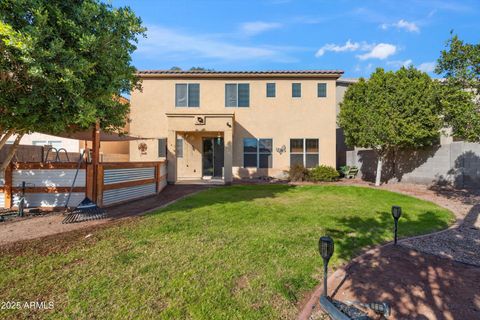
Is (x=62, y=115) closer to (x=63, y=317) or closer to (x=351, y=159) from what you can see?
(x=63, y=317)

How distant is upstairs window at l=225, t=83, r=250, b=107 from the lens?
1652 centimetres

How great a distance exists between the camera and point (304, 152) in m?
16.6

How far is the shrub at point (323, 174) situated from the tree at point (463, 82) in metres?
7.33

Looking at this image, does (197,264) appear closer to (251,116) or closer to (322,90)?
(251,116)

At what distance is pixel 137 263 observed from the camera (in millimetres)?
4219

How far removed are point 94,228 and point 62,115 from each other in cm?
269

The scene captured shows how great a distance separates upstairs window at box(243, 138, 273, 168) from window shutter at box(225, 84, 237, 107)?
262 centimetres

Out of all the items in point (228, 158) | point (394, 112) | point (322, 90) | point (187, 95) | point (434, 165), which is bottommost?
point (434, 165)

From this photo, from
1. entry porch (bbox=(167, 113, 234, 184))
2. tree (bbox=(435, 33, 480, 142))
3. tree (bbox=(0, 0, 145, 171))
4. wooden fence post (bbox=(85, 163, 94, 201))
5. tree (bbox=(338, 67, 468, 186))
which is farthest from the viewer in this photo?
entry porch (bbox=(167, 113, 234, 184))

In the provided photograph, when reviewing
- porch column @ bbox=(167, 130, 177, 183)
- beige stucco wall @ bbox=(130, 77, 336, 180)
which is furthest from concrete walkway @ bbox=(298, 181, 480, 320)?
porch column @ bbox=(167, 130, 177, 183)

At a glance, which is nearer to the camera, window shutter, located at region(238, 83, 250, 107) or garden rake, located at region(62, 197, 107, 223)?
garden rake, located at region(62, 197, 107, 223)

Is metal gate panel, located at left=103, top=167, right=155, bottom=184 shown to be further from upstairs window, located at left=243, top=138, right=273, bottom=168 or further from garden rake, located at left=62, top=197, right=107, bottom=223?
upstairs window, located at left=243, top=138, right=273, bottom=168

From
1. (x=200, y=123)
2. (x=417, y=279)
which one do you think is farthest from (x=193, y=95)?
(x=417, y=279)

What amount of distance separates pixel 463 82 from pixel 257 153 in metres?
10.5
